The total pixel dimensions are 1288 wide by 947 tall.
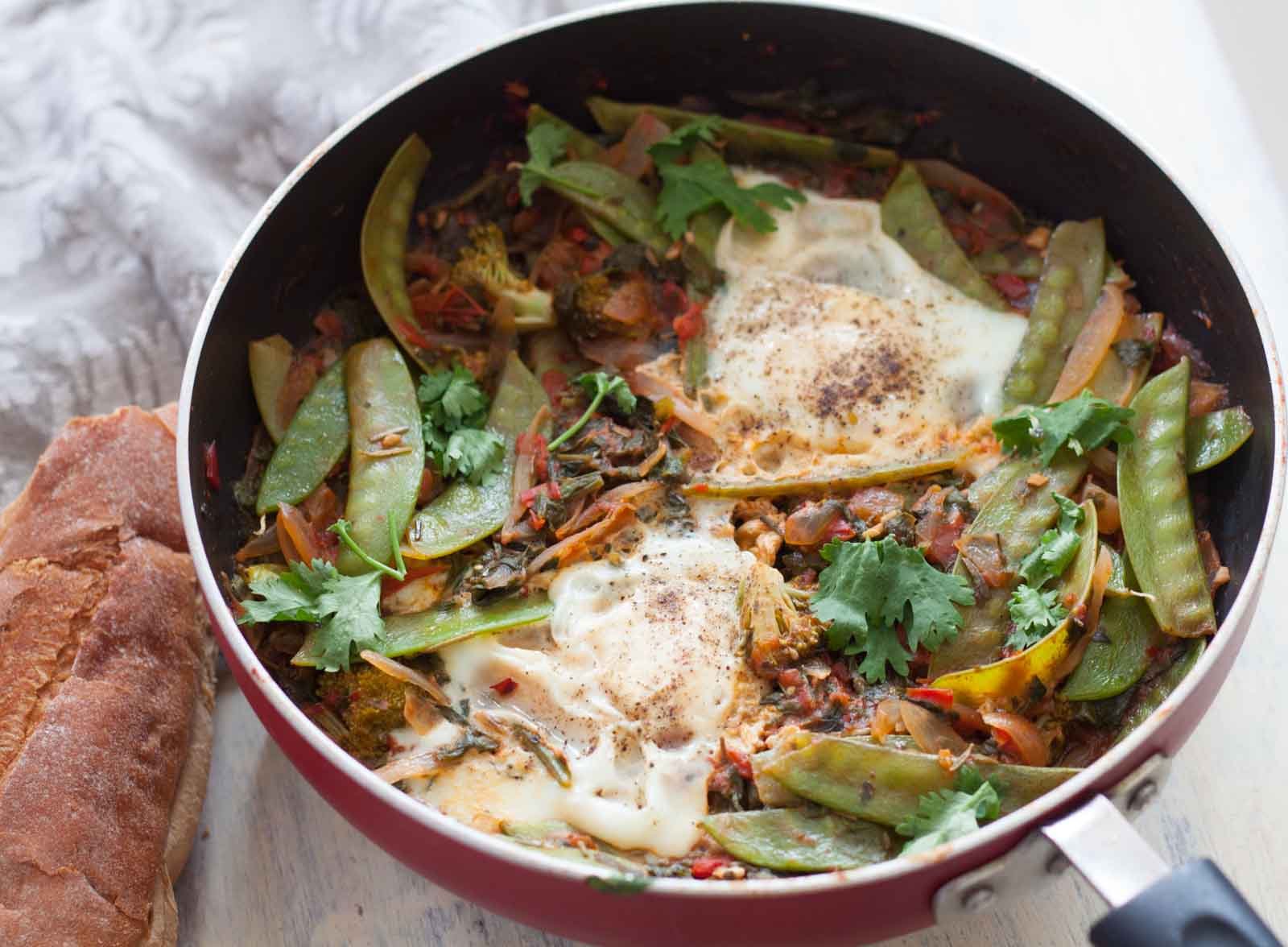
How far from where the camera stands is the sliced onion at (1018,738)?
3020 mm

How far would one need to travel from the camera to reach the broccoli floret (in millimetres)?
3854

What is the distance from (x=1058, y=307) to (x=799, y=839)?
5.52 feet

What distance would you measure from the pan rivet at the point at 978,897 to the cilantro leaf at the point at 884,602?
668 millimetres

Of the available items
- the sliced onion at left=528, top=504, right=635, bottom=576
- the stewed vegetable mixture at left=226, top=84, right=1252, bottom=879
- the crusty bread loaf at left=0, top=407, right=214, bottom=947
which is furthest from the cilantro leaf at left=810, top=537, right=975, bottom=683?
the crusty bread loaf at left=0, top=407, right=214, bottom=947

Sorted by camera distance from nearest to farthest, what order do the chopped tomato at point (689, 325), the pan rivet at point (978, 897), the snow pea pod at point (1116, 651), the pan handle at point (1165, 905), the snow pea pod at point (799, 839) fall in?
the pan handle at point (1165, 905) < the pan rivet at point (978, 897) < the snow pea pod at point (799, 839) < the snow pea pod at point (1116, 651) < the chopped tomato at point (689, 325)

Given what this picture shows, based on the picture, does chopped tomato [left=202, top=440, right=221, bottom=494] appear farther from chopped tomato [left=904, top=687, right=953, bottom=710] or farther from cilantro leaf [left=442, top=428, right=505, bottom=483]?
chopped tomato [left=904, top=687, right=953, bottom=710]

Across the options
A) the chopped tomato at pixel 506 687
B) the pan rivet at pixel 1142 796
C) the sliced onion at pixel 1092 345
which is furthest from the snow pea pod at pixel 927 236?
the chopped tomato at pixel 506 687

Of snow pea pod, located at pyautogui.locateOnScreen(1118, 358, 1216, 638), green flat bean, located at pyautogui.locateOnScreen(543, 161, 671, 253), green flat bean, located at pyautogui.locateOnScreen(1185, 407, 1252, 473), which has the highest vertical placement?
green flat bean, located at pyautogui.locateOnScreen(1185, 407, 1252, 473)

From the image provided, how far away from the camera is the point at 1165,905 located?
7.41 ft

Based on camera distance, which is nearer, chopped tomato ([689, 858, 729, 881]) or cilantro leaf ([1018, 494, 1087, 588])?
chopped tomato ([689, 858, 729, 881])

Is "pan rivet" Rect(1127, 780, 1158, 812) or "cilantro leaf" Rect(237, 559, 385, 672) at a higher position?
"pan rivet" Rect(1127, 780, 1158, 812)

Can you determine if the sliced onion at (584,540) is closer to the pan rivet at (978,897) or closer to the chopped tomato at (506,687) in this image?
the chopped tomato at (506,687)

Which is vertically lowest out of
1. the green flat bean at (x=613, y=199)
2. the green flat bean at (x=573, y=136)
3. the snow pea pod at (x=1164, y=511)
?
the green flat bean at (x=613, y=199)

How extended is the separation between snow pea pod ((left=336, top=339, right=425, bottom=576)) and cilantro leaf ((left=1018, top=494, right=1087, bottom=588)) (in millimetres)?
1537
